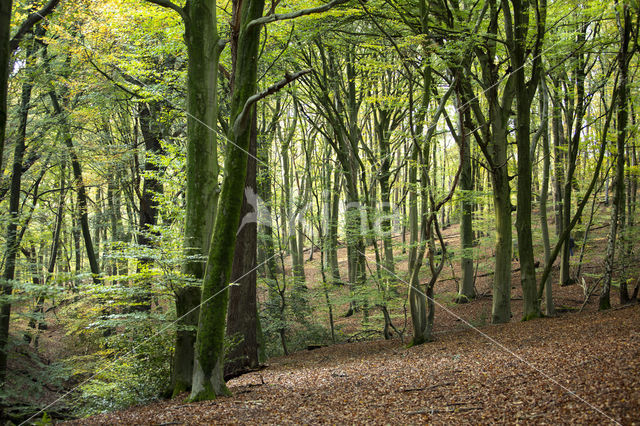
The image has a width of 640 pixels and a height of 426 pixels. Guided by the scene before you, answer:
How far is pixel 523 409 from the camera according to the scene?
321 centimetres

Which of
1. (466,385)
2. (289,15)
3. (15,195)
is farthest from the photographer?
(15,195)

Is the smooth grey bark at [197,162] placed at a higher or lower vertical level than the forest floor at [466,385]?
higher

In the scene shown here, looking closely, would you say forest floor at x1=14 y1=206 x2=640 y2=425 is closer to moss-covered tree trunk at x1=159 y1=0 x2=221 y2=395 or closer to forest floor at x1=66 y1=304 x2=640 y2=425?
forest floor at x1=66 y1=304 x2=640 y2=425

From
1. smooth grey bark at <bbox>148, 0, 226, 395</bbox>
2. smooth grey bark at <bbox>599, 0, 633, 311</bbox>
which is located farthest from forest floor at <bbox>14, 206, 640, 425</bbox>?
smooth grey bark at <bbox>148, 0, 226, 395</bbox>

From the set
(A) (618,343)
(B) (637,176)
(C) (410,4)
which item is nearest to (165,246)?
(A) (618,343)

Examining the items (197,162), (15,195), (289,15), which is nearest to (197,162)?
(197,162)

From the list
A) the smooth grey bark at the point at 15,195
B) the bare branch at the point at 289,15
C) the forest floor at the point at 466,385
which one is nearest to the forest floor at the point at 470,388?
the forest floor at the point at 466,385

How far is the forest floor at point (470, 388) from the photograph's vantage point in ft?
10.4

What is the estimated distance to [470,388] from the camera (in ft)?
13.3

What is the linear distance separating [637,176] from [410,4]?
971 cm

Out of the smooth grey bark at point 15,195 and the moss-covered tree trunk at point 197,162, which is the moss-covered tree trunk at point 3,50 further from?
the smooth grey bark at point 15,195

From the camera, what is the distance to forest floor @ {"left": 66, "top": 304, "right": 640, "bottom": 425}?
10.4 ft

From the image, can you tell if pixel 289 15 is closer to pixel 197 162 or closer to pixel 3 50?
pixel 197 162

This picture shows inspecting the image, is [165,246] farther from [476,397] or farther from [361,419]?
[476,397]
